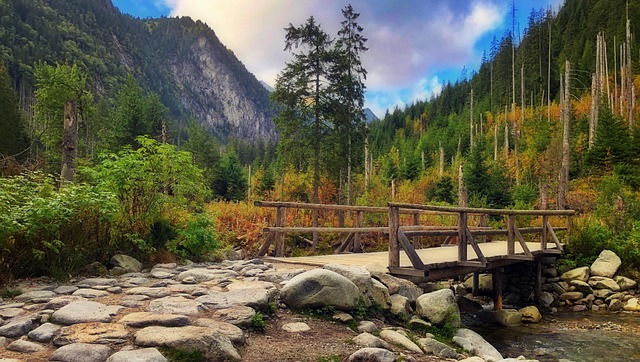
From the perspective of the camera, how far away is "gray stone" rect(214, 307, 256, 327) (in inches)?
169

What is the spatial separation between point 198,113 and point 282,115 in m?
189

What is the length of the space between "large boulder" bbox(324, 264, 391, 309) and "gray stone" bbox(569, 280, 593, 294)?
929 centimetres

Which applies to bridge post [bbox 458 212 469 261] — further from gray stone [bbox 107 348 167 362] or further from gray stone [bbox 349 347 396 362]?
gray stone [bbox 107 348 167 362]

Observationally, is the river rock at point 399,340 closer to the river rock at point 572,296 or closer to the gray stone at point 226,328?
the gray stone at point 226,328

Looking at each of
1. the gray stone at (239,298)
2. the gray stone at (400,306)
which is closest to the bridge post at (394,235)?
the gray stone at (400,306)

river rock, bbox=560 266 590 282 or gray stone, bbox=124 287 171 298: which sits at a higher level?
gray stone, bbox=124 287 171 298

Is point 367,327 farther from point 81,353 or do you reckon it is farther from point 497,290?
point 497,290

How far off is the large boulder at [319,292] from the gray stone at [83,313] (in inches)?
77.7

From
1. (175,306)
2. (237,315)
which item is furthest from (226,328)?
(175,306)

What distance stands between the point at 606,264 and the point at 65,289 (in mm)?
Result: 13985

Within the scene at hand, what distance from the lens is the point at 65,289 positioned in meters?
5.15

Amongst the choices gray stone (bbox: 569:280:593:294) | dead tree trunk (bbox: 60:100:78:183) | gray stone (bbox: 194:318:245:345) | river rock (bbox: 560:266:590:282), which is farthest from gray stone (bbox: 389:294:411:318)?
river rock (bbox: 560:266:590:282)

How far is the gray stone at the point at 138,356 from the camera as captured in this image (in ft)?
10.3

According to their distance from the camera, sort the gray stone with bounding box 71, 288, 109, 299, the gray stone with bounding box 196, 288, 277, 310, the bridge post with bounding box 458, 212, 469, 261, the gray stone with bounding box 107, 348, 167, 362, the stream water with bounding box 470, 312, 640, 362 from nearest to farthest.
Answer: the gray stone with bounding box 107, 348, 167, 362
the gray stone with bounding box 196, 288, 277, 310
the gray stone with bounding box 71, 288, 109, 299
the stream water with bounding box 470, 312, 640, 362
the bridge post with bounding box 458, 212, 469, 261
